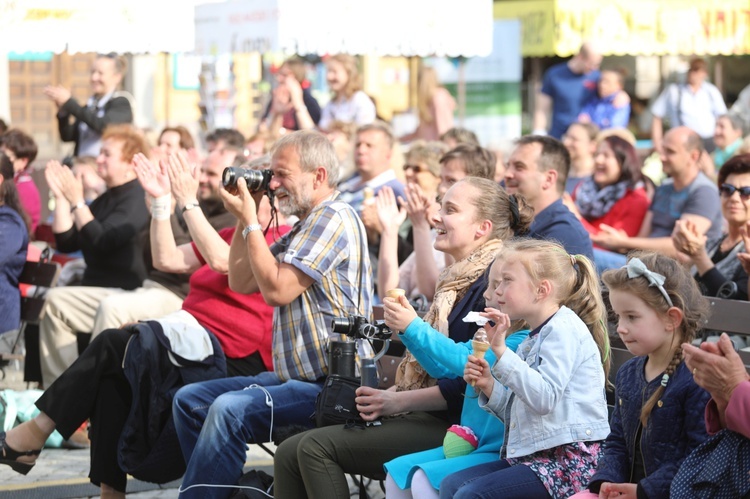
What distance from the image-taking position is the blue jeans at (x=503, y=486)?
3.70m

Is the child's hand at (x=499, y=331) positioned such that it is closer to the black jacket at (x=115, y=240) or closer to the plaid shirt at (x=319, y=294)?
the plaid shirt at (x=319, y=294)

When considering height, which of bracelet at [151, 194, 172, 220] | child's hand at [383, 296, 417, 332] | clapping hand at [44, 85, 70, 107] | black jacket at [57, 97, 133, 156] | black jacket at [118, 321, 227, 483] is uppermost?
clapping hand at [44, 85, 70, 107]

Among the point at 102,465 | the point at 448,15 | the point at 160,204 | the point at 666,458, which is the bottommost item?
the point at 102,465

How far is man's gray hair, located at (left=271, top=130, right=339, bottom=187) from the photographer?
16.5ft

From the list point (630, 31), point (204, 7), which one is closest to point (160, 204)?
point (204, 7)

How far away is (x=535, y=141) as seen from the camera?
6.03 metres

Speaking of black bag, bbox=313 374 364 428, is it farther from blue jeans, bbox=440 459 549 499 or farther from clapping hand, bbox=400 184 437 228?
clapping hand, bbox=400 184 437 228

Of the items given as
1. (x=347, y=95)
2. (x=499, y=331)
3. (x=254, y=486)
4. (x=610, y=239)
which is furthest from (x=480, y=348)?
(x=347, y=95)

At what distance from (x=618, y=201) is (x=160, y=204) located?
3357 millimetres

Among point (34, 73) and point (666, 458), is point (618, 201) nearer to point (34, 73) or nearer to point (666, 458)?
point (666, 458)

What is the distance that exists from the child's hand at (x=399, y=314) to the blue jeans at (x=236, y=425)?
33.1 inches

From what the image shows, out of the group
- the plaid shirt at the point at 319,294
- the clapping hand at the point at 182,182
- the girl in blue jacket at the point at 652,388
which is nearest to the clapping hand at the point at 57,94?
the clapping hand at the point at 182,182

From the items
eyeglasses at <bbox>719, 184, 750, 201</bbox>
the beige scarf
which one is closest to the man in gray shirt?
eyeglasses at <bbox>719, 184, 750, 201</bbox>

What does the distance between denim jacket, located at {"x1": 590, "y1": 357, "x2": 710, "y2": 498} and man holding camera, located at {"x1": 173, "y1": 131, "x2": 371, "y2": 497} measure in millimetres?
1503
